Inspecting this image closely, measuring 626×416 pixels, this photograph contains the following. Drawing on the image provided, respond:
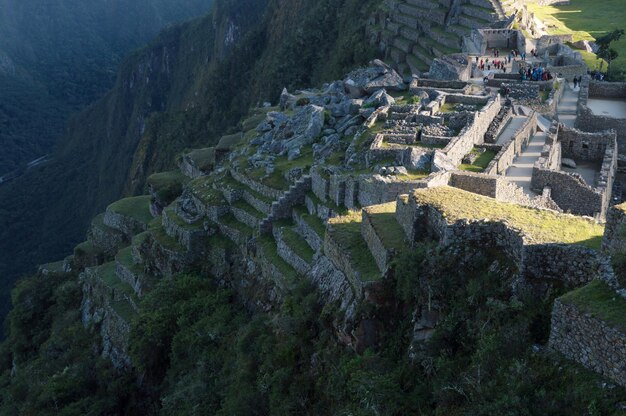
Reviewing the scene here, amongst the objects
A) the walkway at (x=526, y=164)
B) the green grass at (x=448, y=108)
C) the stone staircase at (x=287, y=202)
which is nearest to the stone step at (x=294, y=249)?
the stone staircase at (x=287, y=202)

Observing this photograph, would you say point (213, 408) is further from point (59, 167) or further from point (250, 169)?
point (59, 167)

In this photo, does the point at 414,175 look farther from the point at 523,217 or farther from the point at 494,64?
the point at 494,64

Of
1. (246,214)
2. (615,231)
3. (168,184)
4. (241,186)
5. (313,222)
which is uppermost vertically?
(615,231)

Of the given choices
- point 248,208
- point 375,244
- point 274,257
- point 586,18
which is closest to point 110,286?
point 248,208

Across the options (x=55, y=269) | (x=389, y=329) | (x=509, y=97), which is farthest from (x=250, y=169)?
(x=55, y=269)

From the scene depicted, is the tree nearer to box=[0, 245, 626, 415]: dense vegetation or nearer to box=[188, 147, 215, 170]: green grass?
box=[188, 147, 215, 170]: green grass

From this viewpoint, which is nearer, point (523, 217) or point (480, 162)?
point (523, 217)

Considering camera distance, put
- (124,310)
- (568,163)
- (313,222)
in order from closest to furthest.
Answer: (313,222) < (568,163) < (124,310)
